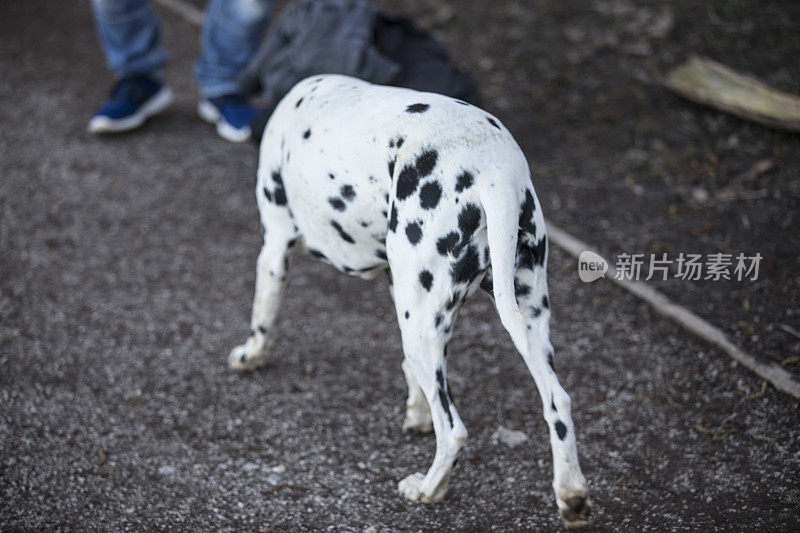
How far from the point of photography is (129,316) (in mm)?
3803

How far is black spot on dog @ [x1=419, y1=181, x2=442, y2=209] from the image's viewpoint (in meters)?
2.22

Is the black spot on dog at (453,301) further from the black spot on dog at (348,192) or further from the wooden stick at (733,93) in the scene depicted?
the wooden stick at (733,93)

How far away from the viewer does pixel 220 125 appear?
532 cm

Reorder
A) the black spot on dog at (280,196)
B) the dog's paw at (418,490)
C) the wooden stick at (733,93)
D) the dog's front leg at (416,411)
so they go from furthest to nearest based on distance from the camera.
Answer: the wooden stick at (733,93) → the dog's front leg at (416,411) → the black spot on dog at (280,196) → the dog's paw at (418,490)

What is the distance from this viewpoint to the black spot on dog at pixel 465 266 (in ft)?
7.40

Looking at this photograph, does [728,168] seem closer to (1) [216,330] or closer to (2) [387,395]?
(2) [387,395]

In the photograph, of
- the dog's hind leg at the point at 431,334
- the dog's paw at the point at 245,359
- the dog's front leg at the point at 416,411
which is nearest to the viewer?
the dog's hind leg at the point at 431,334

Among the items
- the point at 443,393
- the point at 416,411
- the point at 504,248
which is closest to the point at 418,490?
the point at 416,411

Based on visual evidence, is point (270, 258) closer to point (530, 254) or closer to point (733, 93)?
point (530, 254)

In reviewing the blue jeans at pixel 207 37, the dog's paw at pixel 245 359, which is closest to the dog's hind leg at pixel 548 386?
the dog's paw at pixel 245 359

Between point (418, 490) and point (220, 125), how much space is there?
3471 mm

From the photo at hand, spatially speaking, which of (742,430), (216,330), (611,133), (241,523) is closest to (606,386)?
(742,430)

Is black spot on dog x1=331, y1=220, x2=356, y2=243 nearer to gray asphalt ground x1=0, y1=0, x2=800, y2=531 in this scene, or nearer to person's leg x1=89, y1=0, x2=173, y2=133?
gray asphalt ground x1=0, y1=0, x2=800, y2=531

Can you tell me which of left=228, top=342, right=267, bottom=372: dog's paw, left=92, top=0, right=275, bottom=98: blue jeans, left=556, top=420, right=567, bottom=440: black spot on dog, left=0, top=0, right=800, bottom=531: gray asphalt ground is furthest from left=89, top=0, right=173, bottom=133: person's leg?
left=556, top=420, right=567, bottom=440: black spot on dog
